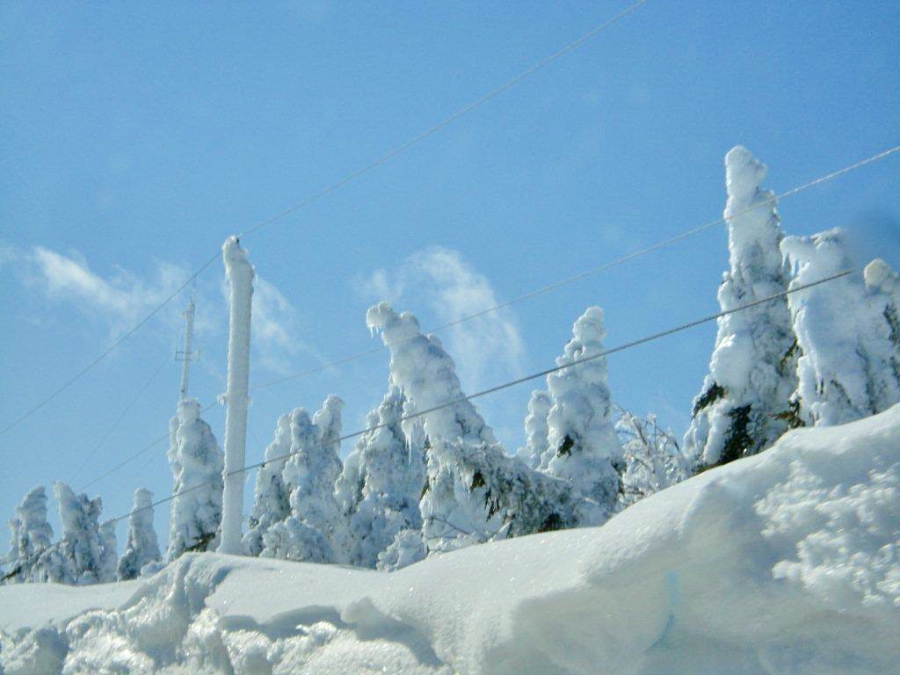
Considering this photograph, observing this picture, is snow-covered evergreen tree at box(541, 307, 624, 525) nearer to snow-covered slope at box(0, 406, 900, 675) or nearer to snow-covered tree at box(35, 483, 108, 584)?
snow-covered slope at box(0, 406, 900, 675)

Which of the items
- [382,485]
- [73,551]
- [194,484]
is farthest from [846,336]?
[73,551]

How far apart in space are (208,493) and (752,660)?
32334 mm

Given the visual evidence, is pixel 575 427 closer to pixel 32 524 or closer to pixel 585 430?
pixel 585 430

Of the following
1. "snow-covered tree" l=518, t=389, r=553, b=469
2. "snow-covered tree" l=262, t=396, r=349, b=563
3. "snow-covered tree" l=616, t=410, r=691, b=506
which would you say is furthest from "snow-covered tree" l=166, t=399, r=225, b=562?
"snow-covered tree" l=616, t=410, r=691, b=506

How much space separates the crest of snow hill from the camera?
1186 cm

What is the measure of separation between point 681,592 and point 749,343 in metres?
13.0

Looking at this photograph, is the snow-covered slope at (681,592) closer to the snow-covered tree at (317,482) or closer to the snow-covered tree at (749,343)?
the snow-covered tree at (749,343)

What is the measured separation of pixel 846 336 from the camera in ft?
40.0

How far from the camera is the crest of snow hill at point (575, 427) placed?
11.9 m

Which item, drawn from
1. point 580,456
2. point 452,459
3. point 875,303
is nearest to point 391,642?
point 452,459

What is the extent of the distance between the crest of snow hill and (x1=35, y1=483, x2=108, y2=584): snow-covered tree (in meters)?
6.83

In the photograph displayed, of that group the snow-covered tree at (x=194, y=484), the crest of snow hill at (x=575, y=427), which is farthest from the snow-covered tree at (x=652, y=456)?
the snow-covered tree at (x=194, y=484)

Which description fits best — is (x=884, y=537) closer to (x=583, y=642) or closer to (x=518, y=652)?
(x=583, y=642)

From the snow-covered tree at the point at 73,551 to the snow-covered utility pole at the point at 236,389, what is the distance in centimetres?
2794
